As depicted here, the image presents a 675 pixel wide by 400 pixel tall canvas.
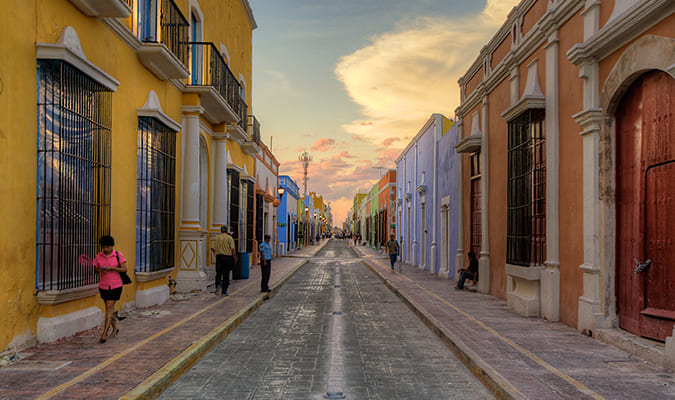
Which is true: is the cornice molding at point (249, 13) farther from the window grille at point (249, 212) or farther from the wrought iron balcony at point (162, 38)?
the wrought iron balcony at point (162, 38)

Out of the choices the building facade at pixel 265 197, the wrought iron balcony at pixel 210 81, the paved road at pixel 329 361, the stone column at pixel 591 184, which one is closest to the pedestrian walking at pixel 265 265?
the paved road at pixel 329 361

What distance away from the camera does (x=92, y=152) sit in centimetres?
809

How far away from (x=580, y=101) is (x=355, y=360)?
18.4ft

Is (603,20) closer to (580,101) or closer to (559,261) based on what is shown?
(580,101)

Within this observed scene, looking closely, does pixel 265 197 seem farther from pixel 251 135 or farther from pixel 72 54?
pixel 72 54

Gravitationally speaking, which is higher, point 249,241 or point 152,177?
point 152,177

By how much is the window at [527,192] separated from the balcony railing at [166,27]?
7622 mm

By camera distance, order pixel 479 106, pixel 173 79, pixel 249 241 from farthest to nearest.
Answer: pixel 249 241 < pixel 479 106 < pixel 173 79

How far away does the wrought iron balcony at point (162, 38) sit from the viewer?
995cm

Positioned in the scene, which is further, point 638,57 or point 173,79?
point 173,79

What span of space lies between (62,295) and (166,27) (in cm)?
651

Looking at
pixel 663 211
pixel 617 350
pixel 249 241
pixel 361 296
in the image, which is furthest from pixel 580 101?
pixel 249 241

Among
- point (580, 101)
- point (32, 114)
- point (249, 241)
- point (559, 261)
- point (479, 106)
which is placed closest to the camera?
point (32, 114)

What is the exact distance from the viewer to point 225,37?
17.4 metres
